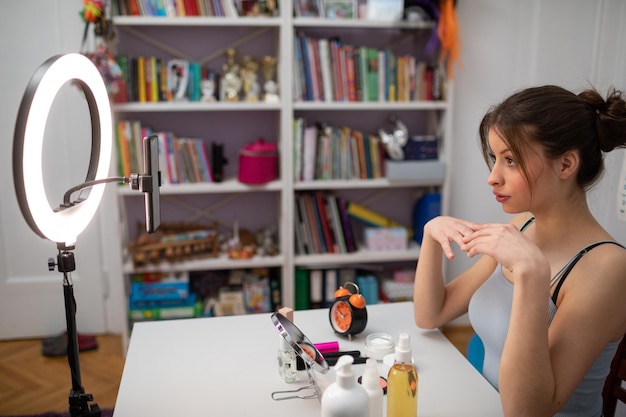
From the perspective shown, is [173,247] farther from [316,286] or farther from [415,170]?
[415,170]

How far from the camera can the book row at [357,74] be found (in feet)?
9.25

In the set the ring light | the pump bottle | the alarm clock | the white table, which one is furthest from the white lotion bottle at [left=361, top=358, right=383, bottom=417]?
the ring light

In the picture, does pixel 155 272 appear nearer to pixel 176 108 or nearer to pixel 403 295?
pixel 176 108

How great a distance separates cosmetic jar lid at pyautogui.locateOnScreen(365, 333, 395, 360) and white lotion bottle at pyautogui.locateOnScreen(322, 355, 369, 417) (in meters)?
0.41

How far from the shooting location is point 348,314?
1.47 m

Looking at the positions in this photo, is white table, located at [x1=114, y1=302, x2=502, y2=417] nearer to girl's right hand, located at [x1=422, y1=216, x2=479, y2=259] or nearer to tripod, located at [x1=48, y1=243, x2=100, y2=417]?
tripod, located at [x1=48, y1=243, x2=100, y2=417]

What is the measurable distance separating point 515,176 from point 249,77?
1869 mm

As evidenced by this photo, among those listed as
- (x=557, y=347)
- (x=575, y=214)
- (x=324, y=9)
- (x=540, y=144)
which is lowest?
Result: (x=557, y=347)

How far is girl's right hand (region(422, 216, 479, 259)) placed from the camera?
1337mm

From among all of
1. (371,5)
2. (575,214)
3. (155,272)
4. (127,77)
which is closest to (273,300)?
(155,272)

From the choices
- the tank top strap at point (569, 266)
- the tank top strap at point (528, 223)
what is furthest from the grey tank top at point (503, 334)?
the tank top strap at point (528, 223)

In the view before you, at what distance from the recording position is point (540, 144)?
49.3 inches

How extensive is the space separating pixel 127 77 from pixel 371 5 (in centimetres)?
121

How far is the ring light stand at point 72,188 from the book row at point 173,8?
1.60 m
